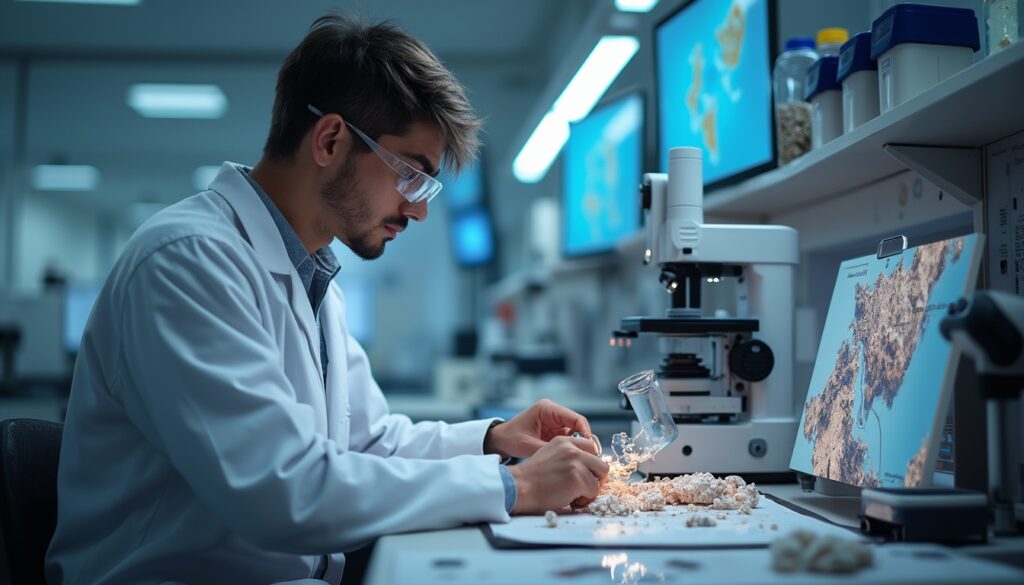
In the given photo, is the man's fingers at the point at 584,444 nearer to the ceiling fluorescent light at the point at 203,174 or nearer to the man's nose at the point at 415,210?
the man's nose at the point at 415,210

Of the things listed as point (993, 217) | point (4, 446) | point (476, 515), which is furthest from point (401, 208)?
point (993, 217)

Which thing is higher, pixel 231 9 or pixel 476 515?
pixel 231 9

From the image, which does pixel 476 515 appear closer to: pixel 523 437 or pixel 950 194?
pixel 523 437

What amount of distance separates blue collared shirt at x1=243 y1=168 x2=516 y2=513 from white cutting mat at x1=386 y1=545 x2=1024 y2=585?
750 millimetres

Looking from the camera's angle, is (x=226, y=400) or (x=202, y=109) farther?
(x=202, y=109)

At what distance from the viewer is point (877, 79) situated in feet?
4.82

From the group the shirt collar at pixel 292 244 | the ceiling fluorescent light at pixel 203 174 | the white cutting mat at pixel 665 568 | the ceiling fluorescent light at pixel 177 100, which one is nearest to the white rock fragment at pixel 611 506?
the white cutting mat at pixel 665 568

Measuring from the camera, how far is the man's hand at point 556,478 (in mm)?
1229

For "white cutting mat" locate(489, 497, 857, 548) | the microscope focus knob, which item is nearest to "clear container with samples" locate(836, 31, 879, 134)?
the microscope focus knob

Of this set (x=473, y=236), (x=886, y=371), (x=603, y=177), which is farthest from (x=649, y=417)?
(x=473, y=236)

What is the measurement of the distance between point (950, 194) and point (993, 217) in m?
0.08

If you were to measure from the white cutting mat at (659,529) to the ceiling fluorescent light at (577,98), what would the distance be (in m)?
1.58

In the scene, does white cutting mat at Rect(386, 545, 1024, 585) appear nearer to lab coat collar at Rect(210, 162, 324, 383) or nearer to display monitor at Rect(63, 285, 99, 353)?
lab coat collar at Rect(210, 162, 324, 383)

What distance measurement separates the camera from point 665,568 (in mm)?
913
